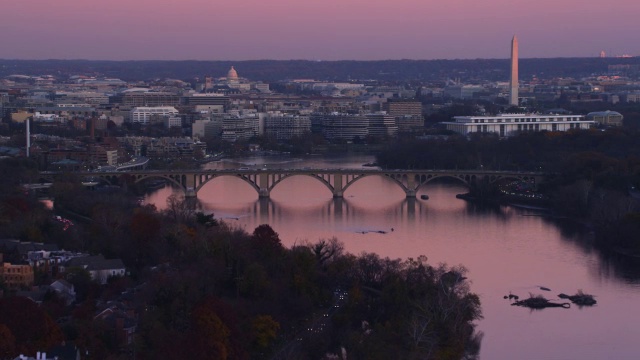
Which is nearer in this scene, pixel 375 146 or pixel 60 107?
pixel 375 146

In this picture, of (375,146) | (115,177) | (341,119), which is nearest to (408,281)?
(115,177)

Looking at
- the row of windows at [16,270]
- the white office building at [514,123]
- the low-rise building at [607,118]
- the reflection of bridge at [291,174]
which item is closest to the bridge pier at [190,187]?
the reflection of bridge at [291,174]

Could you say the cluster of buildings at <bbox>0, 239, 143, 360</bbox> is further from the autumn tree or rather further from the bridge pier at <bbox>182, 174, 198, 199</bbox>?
the bridge pier at <bbox>182, 174, 198, 199</bbox>

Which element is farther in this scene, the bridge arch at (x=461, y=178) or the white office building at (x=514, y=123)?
the white office building at (x=514, y=123)

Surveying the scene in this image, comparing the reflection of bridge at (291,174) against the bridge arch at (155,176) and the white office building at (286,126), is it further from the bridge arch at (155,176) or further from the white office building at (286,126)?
the white office building at (286,126)

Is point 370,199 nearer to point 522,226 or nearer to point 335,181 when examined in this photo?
point 335,181

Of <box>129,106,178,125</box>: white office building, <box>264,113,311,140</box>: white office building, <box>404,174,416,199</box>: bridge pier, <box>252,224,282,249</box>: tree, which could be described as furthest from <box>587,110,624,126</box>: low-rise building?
<box>252,224,282,249</box>: tree
